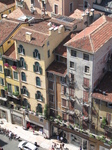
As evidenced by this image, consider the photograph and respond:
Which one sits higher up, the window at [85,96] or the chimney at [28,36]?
the chimney at [28,36]

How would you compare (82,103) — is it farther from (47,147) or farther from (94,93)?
(47,147)

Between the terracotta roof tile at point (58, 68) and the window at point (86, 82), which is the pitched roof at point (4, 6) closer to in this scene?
the terracotta roof tile at point (58, 68)

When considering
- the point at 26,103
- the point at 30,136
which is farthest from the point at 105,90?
the point at 30,136

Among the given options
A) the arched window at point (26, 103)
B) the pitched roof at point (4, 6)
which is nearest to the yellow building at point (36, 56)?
the arched window at point (26, 103)

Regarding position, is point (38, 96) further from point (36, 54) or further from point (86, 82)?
point (86, 82)

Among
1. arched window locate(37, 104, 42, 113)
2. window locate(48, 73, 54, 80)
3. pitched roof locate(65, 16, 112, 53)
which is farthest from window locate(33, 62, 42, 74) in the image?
arched window locate(37, 104, 42, 113)

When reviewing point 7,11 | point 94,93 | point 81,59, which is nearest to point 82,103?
point 94,93
